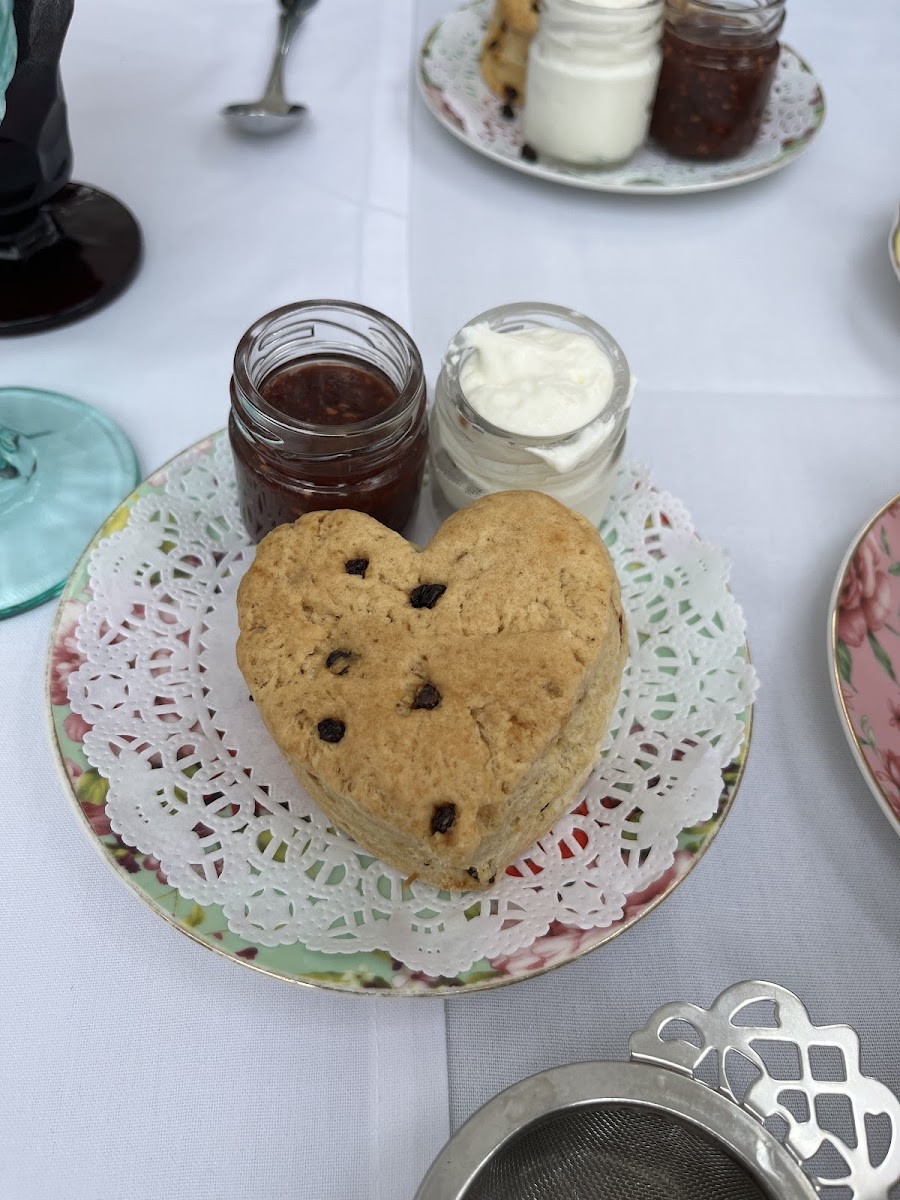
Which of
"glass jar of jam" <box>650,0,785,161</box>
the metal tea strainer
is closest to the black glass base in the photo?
"glass jar of jam" <box>650,0,785,161</box>

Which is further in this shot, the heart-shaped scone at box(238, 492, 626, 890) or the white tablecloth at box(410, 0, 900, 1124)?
the white tablecloth at box(410, 0, 900, 1124)

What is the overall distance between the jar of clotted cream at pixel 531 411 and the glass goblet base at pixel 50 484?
611 millimetres

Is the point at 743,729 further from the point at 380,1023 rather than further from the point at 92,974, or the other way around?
the point at 92,974

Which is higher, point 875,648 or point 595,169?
point 595,169

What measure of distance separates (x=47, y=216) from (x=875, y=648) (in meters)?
1.72

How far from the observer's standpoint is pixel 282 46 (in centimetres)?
236

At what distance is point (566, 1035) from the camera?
3.72 feet

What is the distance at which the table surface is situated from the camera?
3.58 feet

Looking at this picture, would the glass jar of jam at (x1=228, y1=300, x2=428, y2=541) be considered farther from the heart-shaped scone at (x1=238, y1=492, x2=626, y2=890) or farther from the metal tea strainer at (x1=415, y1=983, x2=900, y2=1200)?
the metal tea strainer at (x1=415, y1=983, x2=900, y2=1200)

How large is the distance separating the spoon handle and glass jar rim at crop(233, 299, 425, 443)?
1.11 meters

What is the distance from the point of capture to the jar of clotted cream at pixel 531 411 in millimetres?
1352

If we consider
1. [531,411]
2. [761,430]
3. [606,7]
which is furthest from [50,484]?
[606,7]

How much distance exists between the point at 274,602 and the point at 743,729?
66 cm

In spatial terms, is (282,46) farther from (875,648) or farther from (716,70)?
(875,648)
